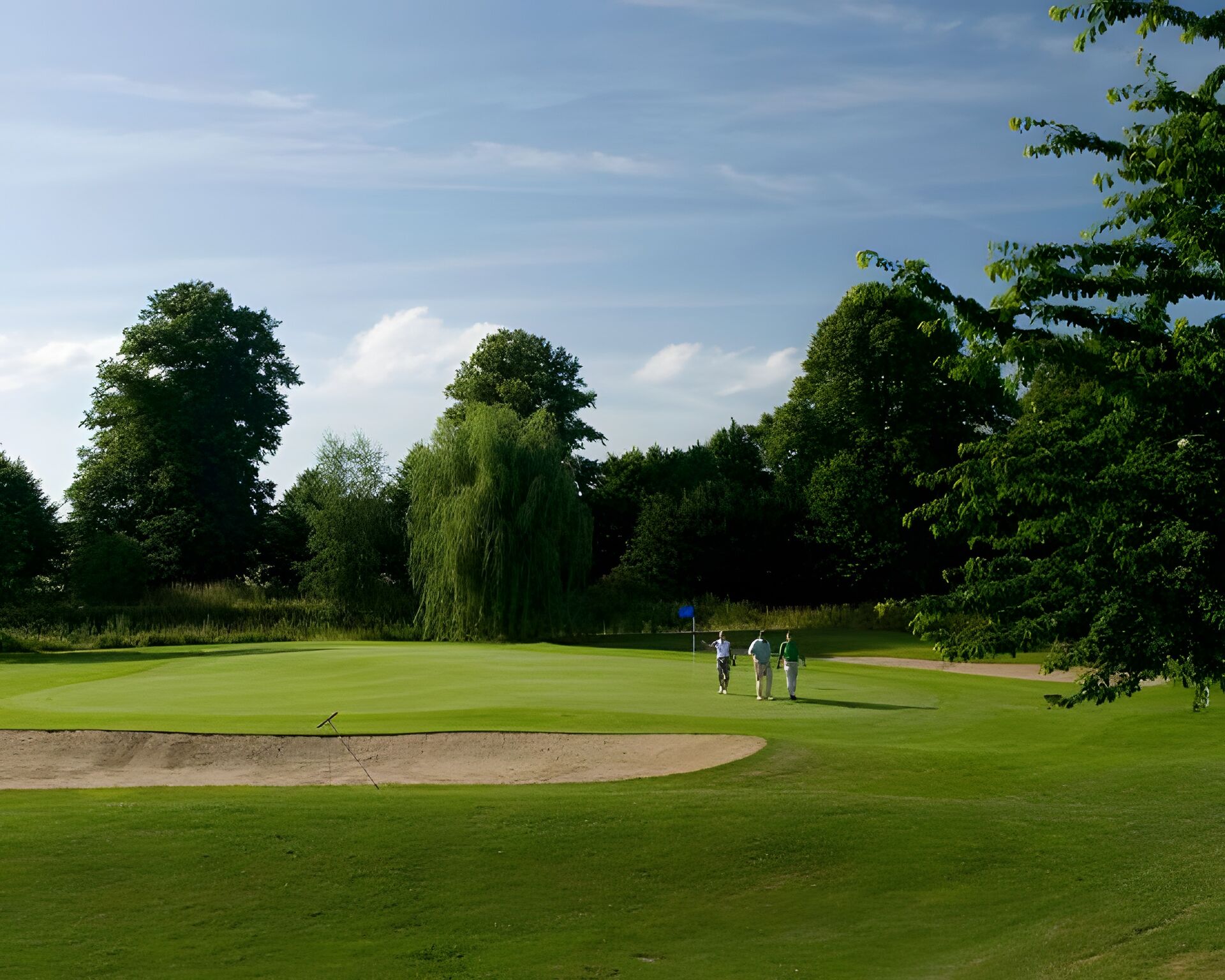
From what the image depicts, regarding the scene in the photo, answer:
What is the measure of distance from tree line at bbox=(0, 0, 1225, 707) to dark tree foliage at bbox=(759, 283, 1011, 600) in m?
0.16

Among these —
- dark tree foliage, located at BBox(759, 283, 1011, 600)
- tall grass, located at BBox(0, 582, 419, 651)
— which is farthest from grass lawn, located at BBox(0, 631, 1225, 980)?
dark tree foliage, located at BBox(759, 283, 1011, 600)

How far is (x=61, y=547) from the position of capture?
201 ft

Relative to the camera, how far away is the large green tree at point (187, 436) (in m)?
62.1

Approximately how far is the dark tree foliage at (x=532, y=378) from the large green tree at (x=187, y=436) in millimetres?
11680

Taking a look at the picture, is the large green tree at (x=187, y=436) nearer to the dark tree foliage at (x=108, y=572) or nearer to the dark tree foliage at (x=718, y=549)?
the dark tree foliage at (x=108, y=572)

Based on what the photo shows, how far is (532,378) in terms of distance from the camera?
70750 mm

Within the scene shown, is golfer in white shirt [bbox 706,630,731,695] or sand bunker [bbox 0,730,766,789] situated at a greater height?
golfer in white shirt [bbox 706,630,731,695]

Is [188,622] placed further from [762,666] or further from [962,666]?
[762,666]

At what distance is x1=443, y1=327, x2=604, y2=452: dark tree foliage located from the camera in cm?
7100

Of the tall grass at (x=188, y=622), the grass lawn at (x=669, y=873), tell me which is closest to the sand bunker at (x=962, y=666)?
the grass lawn at (x=669, y=873)

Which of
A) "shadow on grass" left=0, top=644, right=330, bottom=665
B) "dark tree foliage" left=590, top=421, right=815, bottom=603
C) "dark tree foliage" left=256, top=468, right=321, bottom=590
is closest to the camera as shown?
"shadow on grass" left=0, top=644, right=330, bottom=665

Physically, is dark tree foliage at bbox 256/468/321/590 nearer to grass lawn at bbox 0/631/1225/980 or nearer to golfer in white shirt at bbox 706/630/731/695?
golfer in white shirt at bbox 706/630/731/695

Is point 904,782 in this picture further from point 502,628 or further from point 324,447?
point 324,447

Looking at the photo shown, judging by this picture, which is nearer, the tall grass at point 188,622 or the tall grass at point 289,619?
the tall grass at point 188,622
